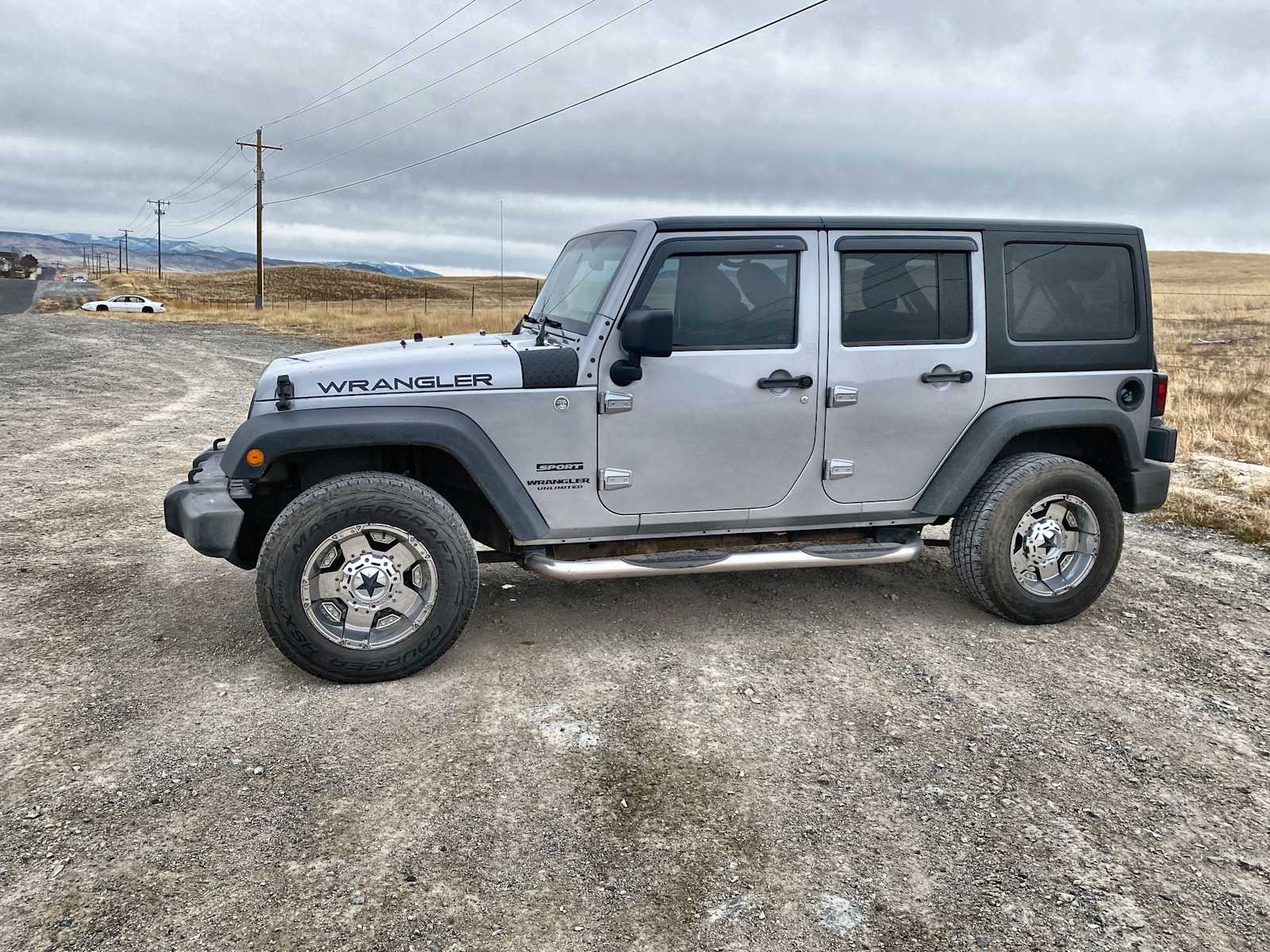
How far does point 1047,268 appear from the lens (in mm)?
5051

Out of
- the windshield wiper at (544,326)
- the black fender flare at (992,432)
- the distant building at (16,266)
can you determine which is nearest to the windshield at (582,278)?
the windshield wiper at (544,326)

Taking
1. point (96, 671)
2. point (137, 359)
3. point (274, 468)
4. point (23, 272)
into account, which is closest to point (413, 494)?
point (274, 468)

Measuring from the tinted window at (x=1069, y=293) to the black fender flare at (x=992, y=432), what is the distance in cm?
37

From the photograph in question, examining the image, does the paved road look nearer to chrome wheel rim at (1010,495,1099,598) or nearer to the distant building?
the distant building

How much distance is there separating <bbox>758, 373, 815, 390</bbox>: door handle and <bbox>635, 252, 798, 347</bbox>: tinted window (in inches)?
6.5

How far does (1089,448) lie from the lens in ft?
17.6

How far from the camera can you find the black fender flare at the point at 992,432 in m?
4.88

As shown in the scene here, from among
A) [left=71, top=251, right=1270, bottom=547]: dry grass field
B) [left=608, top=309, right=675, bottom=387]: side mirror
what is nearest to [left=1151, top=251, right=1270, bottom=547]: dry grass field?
[left=71, top=251, right=1270, bottom=547]: dry grass field

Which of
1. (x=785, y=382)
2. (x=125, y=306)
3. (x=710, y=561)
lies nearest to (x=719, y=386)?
(x=785, y=382)

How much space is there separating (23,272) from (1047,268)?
101 meters

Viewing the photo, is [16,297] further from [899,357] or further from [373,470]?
[899,357]

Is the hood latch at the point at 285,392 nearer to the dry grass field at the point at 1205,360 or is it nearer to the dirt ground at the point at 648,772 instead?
the dirt ground at the point at 648,772

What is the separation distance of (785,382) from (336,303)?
2154 inches

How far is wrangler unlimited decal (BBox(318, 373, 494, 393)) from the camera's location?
4.20 m
